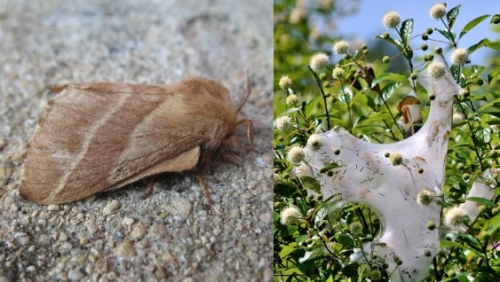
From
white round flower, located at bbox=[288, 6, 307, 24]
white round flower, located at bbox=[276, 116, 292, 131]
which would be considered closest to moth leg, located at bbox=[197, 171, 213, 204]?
white round flower, located at bbox=[276, 116, 292, 131]

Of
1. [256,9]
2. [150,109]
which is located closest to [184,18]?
[256,9]

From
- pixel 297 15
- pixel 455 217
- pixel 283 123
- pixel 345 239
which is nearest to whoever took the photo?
pixel 455 217

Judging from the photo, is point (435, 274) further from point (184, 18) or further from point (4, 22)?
point (4, 22)

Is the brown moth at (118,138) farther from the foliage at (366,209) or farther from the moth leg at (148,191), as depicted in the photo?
the foliage at (366,209)

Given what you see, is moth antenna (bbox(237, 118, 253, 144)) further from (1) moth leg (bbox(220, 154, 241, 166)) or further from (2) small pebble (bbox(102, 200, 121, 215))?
(2) small pebble (bbox(102, 200, 121, 215))

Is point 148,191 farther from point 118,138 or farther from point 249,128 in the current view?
point 249,128

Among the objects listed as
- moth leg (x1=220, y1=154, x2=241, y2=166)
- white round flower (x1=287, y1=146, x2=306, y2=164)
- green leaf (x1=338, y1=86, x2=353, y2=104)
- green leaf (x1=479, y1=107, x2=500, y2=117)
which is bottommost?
moth leg (x1=220, y1=154, x2=241, y2=166)

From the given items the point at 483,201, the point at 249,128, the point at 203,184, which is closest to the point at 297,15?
the point at 249,128
